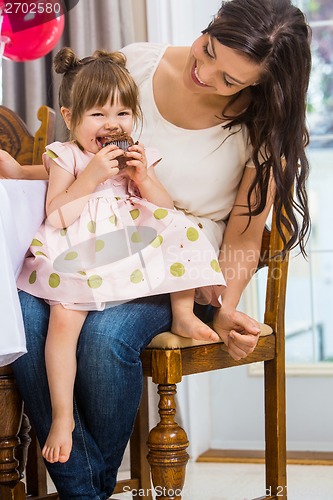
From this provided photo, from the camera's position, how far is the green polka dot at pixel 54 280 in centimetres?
144

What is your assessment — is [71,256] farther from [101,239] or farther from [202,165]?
[202,165]

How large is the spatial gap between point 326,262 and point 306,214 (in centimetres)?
100

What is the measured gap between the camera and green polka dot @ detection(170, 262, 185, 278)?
4.89 feet

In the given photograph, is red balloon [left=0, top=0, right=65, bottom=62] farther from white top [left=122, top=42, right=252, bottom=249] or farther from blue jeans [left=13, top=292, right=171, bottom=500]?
blue jeans [left=13, top=292, right=171, bottom=500]

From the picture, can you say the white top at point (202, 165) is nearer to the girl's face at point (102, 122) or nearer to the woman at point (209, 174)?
the woman at point (209, 174)

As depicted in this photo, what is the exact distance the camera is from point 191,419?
2549 mm

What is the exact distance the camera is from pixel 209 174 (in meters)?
1.74

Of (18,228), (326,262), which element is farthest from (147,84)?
(326,262)

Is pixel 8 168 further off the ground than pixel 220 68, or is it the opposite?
pixel 220 68

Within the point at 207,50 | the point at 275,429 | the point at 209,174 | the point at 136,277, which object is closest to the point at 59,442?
the point at 136,277

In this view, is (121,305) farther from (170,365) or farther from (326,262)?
(326,262)

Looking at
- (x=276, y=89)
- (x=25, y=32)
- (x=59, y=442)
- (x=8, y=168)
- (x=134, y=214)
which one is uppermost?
(x=25, y=32)

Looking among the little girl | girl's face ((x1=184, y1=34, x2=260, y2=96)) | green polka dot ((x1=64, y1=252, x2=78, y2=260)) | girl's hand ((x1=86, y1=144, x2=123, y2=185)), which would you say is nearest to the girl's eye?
girl's face ((x1=184, y1=34, x2=260, y2=96))

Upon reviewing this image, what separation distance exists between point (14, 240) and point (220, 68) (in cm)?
53
